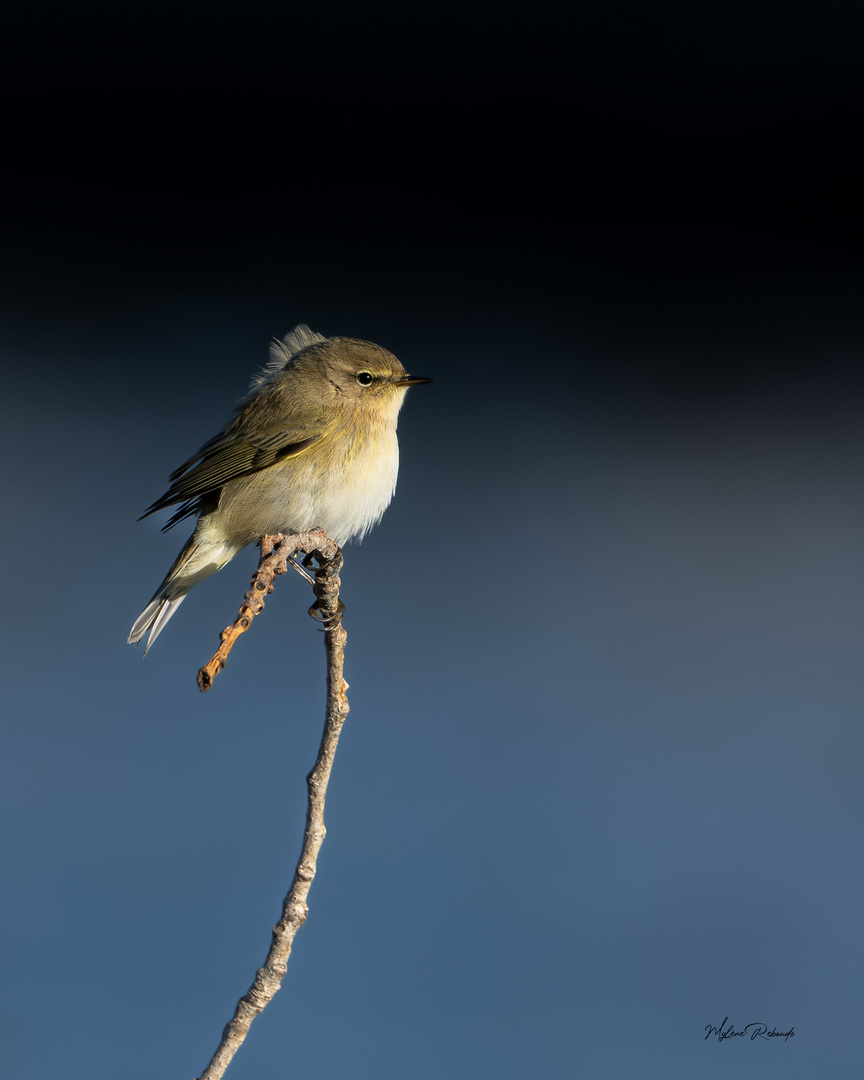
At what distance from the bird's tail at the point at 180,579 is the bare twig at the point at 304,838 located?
0.45 m

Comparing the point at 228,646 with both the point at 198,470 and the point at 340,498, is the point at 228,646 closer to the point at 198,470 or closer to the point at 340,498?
the point at 340,498

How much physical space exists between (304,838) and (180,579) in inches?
28.1

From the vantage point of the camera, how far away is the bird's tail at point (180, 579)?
1234mm

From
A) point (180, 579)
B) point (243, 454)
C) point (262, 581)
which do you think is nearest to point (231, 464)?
point (243, 454)

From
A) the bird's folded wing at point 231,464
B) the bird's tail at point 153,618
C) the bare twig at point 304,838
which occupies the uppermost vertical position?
the bird's folded wing at point 231,464

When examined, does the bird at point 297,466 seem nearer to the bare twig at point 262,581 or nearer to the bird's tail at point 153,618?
the bird's tail at point 153,618

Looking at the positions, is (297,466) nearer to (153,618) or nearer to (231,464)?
(231,464)

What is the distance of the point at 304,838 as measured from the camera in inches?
24.9

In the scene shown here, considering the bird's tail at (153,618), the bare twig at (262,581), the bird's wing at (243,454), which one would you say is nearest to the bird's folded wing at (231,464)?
the bird's wing at (243,454)

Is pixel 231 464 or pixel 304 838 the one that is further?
pixel 231 464

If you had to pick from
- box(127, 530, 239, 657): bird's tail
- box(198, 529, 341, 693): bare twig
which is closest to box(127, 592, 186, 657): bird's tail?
box(127, 530, 239, 657): bird's tail

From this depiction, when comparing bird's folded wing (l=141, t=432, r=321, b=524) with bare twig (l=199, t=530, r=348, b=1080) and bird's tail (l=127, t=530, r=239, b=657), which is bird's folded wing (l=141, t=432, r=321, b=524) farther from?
bare twig (l=199, t=530, r=348, b=1080)

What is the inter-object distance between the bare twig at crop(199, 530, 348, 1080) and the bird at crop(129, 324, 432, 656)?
341 mm

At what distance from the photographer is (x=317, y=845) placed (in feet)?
2.05
